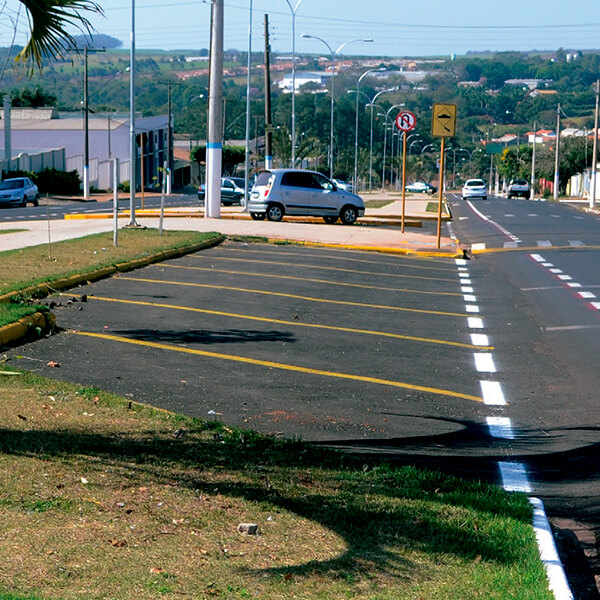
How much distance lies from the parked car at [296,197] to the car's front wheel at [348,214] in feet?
0.38

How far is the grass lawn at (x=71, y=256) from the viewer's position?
13014mm

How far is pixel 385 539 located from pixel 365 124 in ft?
530

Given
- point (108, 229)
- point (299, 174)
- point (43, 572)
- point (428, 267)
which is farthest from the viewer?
point (299, 174)

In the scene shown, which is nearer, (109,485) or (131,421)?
(109,485)

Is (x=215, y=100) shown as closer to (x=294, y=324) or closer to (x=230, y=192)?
(x=294, y=324)

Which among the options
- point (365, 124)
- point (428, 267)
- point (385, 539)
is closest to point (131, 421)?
point (385, 539)

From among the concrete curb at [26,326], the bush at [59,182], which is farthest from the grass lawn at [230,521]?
the bush at [59,182]

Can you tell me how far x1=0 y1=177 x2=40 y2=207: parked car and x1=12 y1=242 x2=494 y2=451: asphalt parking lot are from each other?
31.1m

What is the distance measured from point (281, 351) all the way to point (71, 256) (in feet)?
24.9

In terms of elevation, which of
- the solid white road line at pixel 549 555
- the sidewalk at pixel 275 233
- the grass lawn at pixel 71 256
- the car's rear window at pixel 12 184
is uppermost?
the car's rear window at pixel 12 184

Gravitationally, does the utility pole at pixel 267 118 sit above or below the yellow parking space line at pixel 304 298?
above

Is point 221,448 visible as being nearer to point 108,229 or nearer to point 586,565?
point 586,565

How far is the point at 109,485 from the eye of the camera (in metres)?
5.76

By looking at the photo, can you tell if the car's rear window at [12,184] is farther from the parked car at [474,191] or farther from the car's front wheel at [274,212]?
the parked car at [474,191]
